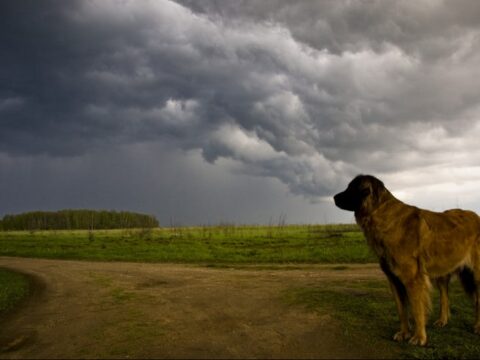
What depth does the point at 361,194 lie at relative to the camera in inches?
266

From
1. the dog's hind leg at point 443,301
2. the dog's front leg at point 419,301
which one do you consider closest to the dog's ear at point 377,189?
the dog's front leg at point 419,301

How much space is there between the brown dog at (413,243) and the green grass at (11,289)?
9135 millimetres

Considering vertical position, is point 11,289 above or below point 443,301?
below

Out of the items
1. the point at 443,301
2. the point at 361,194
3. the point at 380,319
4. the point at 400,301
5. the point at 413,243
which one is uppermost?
the point at 361,194

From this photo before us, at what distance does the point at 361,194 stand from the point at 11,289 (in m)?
13.0

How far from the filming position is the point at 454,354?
5.86 metres

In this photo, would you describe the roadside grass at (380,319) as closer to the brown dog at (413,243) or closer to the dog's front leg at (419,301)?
the dog's front leg at (419,301)

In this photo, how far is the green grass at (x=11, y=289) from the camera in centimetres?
1162

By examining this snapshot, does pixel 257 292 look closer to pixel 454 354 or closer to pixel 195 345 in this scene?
pixel 195 345

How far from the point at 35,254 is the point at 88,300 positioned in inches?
1026

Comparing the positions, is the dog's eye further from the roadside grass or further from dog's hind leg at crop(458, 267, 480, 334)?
the roadside grass

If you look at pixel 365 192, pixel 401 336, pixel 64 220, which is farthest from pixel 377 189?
pixel 64 220

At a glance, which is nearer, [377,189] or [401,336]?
[401,336]

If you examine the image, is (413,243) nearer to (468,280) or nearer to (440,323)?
(468,280)
